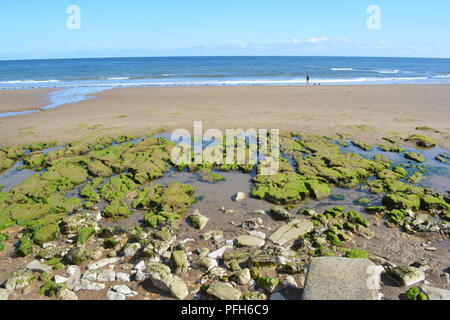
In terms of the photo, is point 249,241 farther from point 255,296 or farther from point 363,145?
point 363,145

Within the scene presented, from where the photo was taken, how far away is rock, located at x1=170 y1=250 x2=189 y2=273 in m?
5.84

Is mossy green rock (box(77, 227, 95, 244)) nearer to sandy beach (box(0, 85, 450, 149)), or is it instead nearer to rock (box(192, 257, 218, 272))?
rock (box(192, 257, 218, 272))

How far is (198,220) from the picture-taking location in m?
7.68

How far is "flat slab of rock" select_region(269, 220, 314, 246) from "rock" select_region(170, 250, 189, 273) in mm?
2115

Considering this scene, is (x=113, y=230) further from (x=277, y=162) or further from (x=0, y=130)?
(x=0, y=130)

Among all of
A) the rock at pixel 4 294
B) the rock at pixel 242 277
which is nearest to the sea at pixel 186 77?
the rock at pixel 4 294

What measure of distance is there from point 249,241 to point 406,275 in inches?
120

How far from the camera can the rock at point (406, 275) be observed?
5.42 meters

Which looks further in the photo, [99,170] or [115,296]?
[99,170]

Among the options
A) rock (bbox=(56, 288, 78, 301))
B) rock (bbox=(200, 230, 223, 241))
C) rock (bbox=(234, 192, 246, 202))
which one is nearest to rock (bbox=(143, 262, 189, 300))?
rock (bbox=(56, 288, 78, 301))

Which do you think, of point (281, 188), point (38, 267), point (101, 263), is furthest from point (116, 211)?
point (281, 188)
